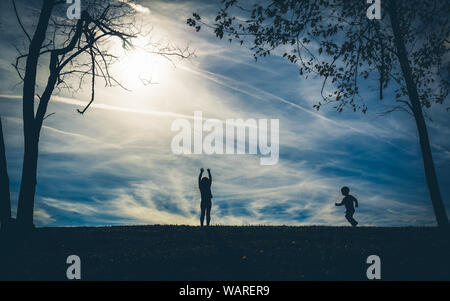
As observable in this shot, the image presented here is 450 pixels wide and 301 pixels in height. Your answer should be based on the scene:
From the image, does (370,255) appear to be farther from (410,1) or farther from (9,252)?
(9,252)

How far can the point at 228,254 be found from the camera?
13.8 meters

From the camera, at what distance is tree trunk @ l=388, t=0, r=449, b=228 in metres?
17.8

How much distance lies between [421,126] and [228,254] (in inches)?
458

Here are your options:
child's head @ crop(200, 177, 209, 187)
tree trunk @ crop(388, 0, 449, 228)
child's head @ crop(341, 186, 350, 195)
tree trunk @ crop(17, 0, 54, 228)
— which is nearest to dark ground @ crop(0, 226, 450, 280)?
tree trunk @ crop(388, 0, 449, 228)

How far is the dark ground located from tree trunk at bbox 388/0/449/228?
3.74 ft

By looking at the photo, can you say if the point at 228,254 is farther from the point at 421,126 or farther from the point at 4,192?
the point at 421,126

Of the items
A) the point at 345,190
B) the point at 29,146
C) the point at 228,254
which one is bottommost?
the point at 228,254

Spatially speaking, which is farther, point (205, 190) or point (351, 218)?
point (351, 218)

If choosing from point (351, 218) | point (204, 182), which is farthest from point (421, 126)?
point (204, 182)

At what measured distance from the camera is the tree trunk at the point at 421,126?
17.8 m

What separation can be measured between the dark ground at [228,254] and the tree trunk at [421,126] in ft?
3.74

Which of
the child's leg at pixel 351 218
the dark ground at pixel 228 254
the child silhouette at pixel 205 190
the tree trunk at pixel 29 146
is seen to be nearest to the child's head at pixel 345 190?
the child's leg at pixel 351 218

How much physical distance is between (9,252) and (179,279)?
8.10m
